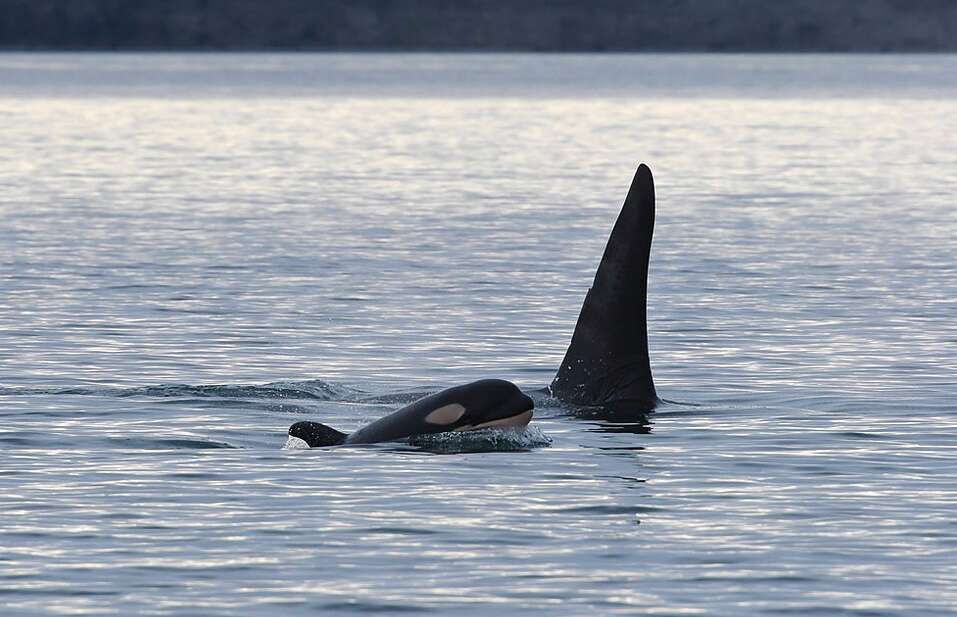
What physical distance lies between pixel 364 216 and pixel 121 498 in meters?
35.4

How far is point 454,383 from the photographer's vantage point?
26.5 meters

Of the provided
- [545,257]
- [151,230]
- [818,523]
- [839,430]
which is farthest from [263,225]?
[818,523]

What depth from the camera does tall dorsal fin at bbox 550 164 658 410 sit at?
75.5 feet

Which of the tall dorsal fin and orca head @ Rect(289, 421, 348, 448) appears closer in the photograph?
orca head @ Rect(289, 421, 348, 448)

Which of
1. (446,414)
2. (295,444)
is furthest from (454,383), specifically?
(446,414)

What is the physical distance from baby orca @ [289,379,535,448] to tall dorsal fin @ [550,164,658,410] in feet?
8.62

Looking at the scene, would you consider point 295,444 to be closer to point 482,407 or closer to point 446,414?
point 446,414

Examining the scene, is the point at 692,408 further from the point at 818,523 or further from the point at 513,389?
the point at 818,523

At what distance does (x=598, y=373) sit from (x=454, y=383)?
10.2ft

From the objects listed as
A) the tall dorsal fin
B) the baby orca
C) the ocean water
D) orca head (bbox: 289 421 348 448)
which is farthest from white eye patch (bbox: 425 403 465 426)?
the tall dorsal fin

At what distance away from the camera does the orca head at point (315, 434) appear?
2145 centimetres

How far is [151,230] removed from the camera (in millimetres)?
49594

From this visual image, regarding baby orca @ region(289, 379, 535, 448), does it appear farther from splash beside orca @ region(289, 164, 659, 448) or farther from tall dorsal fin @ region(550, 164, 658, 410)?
tall dorsal fin @ region(550, 164, 658, 410)

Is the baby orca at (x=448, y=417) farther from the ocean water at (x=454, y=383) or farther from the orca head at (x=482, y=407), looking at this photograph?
the ocean water at (x=454, y=383)
